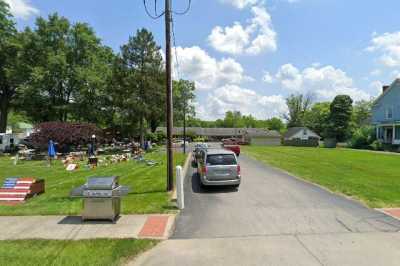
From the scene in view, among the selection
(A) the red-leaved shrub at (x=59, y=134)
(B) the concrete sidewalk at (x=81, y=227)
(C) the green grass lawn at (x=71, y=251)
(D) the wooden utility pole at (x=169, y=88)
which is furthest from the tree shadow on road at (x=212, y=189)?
(A) the red-leaved shrub at (x=59, y=134)

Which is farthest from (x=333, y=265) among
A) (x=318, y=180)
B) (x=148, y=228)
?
(x=318, y=180)

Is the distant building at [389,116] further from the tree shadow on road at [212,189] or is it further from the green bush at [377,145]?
the tree shadow on road at [212,189]

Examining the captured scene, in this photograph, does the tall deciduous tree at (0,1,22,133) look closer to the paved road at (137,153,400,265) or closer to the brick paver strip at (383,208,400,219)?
the paved road at (137,153,400,265)

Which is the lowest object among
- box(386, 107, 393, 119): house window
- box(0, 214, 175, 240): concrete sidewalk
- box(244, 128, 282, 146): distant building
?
box(244, 128, 282, 146): distant building

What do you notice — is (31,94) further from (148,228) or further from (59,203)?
(148,228)

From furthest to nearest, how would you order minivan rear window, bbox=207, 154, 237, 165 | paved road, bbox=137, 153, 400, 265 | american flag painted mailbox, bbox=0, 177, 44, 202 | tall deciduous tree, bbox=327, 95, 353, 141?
tall deciduous tree, bbox=327, 95, 353, 141 → minivan rear window, bbox=207, 154, 237, 165 → american flag painted mailbox, bbox=0, 177, 44, 202 → paved road, bbox=137, 153, 400, 265

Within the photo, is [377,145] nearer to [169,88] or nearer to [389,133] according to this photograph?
[389,133]

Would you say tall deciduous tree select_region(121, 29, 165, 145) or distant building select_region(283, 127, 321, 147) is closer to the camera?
tall deciduous tree select_region(121, 29, 165, 145)

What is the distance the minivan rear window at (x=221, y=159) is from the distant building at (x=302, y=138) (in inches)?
2293

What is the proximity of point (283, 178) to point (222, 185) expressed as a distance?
4.35m

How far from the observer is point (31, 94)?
133 ft

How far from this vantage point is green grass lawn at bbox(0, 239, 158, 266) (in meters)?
5.70

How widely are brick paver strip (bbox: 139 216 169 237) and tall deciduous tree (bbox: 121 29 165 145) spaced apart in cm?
2994

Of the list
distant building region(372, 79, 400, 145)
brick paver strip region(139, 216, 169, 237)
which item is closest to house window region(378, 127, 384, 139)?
distant building region(372, 79, 400, 145)
